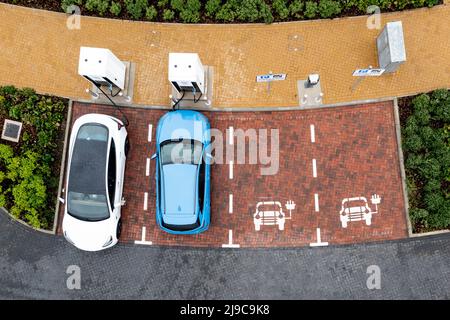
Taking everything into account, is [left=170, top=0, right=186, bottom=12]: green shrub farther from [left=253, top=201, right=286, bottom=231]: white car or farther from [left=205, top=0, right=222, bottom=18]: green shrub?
[left=253, top=201, right=286, bottom=231]: white car

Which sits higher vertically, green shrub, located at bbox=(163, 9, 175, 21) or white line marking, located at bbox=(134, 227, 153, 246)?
green shrub, located at bbox=(163, 9, 175, 21)

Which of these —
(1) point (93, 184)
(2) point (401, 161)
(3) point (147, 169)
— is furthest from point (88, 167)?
(2) point (401, 161)

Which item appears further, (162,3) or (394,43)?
(162,3)

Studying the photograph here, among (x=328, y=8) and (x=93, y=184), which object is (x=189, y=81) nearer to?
(x=93, y=184)

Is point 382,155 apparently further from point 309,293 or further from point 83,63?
point 83,63

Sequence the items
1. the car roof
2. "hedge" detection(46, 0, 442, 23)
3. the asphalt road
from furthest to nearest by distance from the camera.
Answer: "hedge" detection(46, 0, 442, 23) → the asphalt road → the car roof

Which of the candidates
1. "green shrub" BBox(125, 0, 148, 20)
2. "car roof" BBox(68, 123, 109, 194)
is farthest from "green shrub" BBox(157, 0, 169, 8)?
"car roof" BBox(68, 123, 109, 194)

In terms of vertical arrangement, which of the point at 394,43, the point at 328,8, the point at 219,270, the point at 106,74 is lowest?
the point at 219,270

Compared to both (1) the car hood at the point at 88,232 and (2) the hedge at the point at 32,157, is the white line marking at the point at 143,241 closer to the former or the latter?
(1) the car hood at the point at 88,232
